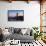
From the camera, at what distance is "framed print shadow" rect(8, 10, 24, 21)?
604cm

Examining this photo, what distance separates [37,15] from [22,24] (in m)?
0.95

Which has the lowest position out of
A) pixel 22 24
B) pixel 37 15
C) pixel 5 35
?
pixel 5 35

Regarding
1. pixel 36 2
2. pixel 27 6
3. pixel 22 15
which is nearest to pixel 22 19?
pixel 22 15

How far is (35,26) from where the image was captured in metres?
6.12

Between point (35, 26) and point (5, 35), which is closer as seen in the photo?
point (5, 35)

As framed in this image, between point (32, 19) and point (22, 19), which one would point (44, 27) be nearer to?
point (32, 19)

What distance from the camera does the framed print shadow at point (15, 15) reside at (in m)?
6.04

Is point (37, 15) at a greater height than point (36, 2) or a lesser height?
lesser

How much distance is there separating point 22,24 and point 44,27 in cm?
122

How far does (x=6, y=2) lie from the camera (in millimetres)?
6094

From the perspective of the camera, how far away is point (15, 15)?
6.04 meters

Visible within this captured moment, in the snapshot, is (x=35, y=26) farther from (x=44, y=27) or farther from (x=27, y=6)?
(x=27, y=6)

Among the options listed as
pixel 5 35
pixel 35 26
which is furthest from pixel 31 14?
pixel 5 35

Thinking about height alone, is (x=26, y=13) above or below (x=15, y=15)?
above
